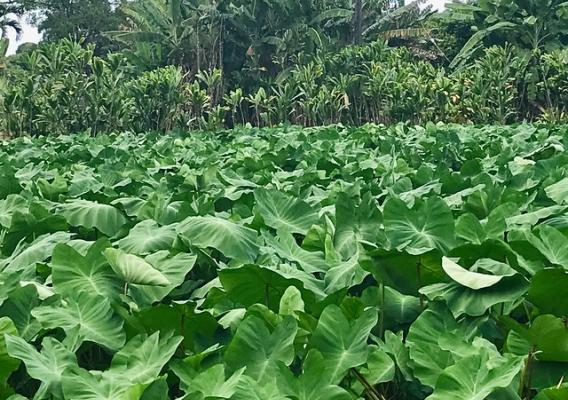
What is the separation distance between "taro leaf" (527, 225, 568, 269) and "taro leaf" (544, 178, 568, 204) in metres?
0.67

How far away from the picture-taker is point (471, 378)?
37.6 inches

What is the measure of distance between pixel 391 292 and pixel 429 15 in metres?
33.3

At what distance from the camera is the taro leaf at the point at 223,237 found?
148 centimetres

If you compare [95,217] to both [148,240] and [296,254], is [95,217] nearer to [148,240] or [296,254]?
[148,240]

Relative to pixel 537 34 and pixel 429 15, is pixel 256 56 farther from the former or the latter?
pixel 537 34

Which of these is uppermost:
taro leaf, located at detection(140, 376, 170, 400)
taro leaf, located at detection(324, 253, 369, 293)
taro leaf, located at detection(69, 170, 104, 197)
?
taro leaf, located at detection(140, 376, 170, 400)

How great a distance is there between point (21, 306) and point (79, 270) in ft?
0.45

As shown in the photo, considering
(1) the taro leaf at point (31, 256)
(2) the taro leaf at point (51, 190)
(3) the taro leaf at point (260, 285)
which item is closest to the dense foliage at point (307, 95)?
(2) the taro leaf at point (51, 190)

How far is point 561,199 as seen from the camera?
1935mm

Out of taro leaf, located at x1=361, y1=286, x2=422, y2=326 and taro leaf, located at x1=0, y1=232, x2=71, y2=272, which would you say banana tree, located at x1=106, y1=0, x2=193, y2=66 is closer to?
taro leaf, located at x1=0, y1=232, x2=71, y2=272

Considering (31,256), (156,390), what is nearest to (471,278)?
(156,390)

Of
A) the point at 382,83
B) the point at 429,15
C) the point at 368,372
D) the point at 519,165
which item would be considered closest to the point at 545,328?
the point at 368,372

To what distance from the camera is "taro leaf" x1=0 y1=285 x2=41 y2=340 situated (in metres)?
1.24

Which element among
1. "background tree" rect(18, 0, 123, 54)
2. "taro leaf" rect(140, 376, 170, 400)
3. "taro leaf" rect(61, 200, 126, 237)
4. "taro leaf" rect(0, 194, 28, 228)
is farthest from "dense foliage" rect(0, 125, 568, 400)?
"background tree" rect(18, 0, 123, 54)
